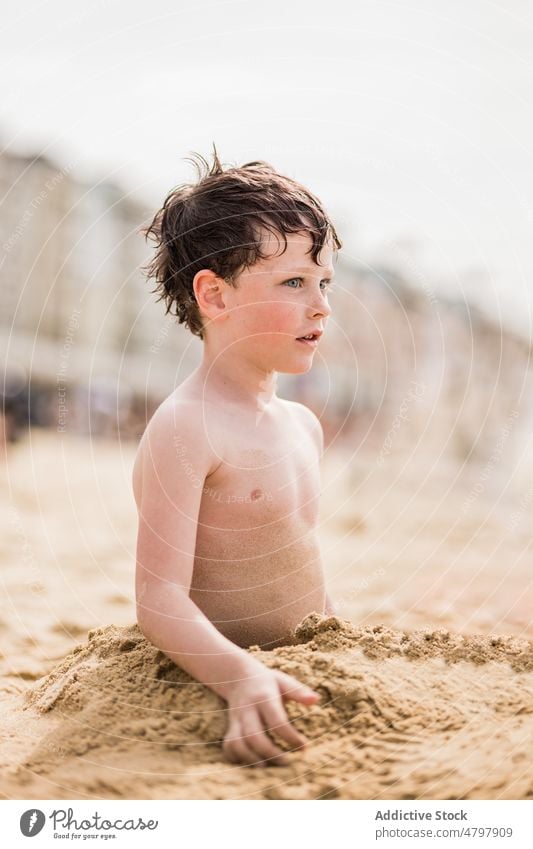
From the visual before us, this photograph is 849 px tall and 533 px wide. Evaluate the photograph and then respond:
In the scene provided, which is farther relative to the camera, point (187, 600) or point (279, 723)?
point (187, 600)

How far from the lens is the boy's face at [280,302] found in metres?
1.34

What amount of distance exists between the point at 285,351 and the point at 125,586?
40.7 inches

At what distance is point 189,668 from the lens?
3.94 feet

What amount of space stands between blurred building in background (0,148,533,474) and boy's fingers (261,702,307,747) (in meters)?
3.82

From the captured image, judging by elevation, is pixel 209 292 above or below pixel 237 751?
above

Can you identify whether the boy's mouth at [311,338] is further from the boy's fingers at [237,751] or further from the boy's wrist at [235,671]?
the boy's fingers at [237,751]

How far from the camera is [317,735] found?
3.72 feet

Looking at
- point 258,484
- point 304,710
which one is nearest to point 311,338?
point 258,484

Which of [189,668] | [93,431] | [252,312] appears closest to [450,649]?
[189,668]

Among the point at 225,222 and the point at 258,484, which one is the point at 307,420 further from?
the point at 225,222

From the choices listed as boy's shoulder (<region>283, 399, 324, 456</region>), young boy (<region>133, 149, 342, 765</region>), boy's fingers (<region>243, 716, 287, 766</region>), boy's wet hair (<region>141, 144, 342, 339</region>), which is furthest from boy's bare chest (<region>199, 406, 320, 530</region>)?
boy's fingers (<region>243, 716, 287, 766</region>)

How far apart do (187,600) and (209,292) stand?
465mm

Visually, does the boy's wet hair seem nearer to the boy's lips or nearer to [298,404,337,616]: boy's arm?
the boy's lips
